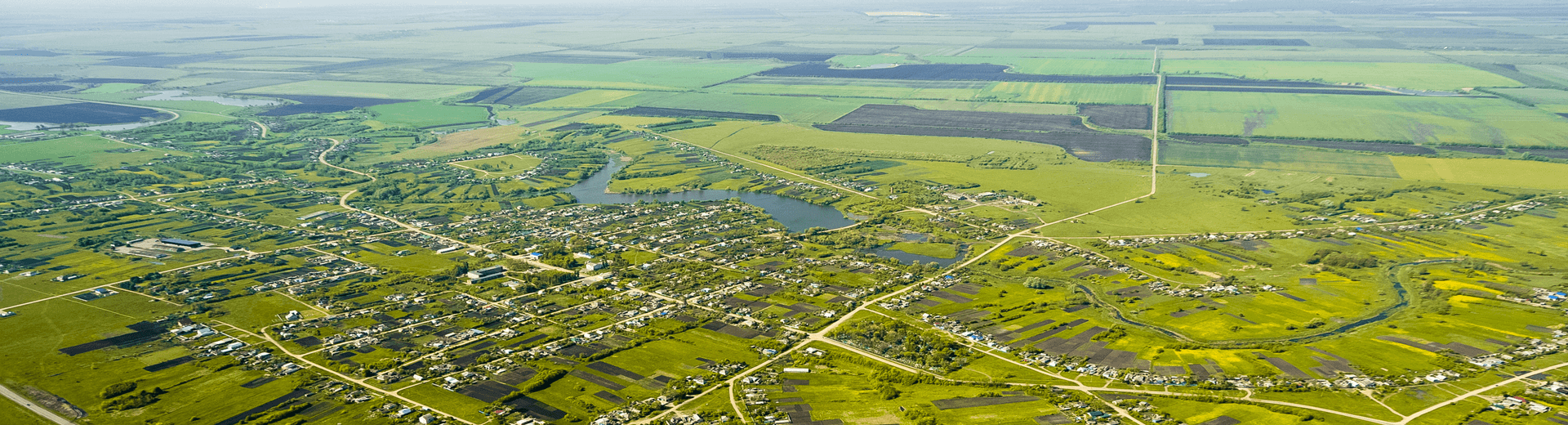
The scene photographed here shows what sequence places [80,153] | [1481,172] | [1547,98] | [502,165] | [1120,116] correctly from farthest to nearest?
[1547,98] < [1120,116] < [80,153] < [502,165] < [1481,172]

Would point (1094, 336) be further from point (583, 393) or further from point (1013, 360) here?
point (583, 393)

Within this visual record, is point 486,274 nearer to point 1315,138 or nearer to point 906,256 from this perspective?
point 906,256

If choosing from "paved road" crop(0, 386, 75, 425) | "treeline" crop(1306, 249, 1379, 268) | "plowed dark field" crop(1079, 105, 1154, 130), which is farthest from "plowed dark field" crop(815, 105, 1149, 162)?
"paved road" crop(0, 386, 75, 425)

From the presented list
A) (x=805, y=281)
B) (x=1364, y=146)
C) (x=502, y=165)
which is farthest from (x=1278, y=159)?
(x=502, y=165)

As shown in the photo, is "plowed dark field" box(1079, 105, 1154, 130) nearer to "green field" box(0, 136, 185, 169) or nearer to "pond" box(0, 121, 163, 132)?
"green field" box(0, 136, 185, 169)

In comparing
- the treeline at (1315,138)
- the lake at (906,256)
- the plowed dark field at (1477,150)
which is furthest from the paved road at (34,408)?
the plowed dark field at (1477,150)

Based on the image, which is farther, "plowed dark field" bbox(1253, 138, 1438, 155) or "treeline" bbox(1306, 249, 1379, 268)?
"plowed dark field" bbox(1253, 138, 1438, 155)
